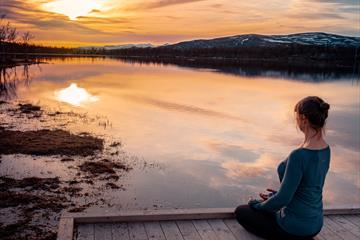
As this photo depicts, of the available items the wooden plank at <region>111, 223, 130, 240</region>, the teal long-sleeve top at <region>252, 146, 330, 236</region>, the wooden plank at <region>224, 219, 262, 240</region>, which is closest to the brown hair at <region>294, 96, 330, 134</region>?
the teal long-sleeve top at <region>252, 146, 330, 236</region>

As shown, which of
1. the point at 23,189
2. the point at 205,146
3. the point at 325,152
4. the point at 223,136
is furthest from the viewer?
the point at 223,136

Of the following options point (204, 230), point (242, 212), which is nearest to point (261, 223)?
point (242, 212)

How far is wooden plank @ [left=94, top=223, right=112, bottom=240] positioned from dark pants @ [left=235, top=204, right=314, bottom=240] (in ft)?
5.08

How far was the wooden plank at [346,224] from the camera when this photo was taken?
4941mm

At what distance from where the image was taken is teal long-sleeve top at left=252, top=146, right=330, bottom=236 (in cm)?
384

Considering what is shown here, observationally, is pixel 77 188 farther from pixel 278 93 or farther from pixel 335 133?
pixel 278 93

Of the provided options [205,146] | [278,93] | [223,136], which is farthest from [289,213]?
[278,93]

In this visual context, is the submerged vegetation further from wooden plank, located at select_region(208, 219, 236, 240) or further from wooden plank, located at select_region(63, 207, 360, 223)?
wooden plank, located at select_region(208, 219, 236, 240)

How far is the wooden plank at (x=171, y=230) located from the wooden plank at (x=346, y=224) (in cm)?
215

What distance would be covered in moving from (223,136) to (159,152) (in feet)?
12.5

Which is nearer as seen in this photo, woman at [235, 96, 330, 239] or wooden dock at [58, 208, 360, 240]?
woman at [235, 96, 330, 239]

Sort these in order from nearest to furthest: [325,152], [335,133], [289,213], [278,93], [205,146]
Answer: [325,152], [289,213], [205,146], [335,133], [278,93]

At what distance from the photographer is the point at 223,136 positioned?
15094 mm

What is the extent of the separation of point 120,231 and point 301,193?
2092mm
